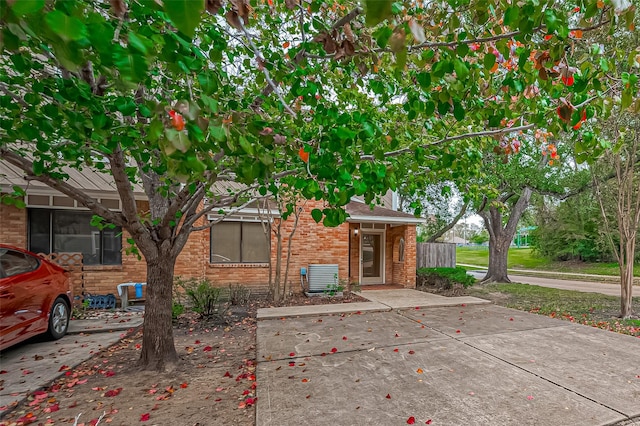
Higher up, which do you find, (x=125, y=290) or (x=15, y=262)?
(x=15, y=262)

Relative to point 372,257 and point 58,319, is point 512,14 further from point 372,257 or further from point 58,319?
point 372,257

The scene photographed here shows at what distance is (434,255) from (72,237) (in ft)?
40.5

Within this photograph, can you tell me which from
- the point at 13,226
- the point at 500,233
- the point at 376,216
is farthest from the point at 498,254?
the point at 13,226

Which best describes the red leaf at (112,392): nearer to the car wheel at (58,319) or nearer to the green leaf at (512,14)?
the car wheel at (58,319)

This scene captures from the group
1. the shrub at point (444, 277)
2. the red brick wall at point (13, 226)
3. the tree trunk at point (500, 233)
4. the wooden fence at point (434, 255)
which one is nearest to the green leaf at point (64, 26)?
the red brick wall at point (13, 226)

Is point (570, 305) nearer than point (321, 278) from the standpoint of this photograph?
Yes

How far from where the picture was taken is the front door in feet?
41.6

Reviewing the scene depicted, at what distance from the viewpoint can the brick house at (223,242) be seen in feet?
26.7

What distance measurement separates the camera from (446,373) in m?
4.20

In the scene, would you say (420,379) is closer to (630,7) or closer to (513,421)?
(513,421)

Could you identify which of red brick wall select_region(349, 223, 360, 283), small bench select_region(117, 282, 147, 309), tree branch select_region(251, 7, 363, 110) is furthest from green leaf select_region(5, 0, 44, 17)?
A: red brick wall select_region(349, 223, 360, 283)

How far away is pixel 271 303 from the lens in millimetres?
9133

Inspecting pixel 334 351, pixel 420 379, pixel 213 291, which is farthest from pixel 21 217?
pixel 420 379

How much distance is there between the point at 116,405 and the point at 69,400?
0.61 m
